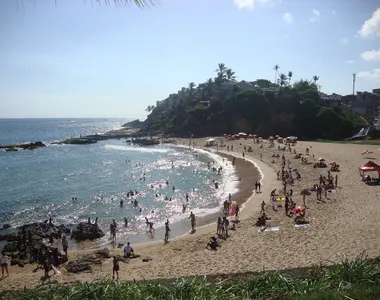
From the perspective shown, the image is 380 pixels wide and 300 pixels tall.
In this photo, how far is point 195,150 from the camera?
65.8 metres

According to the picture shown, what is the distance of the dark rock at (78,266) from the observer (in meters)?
16.4

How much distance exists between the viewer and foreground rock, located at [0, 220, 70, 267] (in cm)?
1822

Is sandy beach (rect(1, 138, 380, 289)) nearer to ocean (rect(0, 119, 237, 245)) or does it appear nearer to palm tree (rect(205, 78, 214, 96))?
ocean (rect(0, 119, 237, 245))

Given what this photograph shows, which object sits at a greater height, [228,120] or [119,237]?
[228,120]

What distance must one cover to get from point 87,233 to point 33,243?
3390 mm

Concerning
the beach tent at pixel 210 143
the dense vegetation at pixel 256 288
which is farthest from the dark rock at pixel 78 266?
the beach tent at pixel 210 143

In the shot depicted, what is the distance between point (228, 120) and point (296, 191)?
182ft

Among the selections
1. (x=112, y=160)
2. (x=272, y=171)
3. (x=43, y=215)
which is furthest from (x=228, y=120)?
(x=43, y=215)

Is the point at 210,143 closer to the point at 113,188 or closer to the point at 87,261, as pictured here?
the point at 113,188

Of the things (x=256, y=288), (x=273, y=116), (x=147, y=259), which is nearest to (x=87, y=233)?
(x=147, y=259)

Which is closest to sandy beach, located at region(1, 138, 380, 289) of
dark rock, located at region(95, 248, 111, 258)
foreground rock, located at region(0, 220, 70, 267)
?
dark rock, located at region(95, 248, 111, 258)

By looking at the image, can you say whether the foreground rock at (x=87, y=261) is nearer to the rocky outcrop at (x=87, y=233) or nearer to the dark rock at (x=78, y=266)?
the dark rock at (x=78, y=266)

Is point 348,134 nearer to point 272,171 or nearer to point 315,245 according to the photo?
point 272,171

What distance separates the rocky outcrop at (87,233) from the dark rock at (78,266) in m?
5.45
